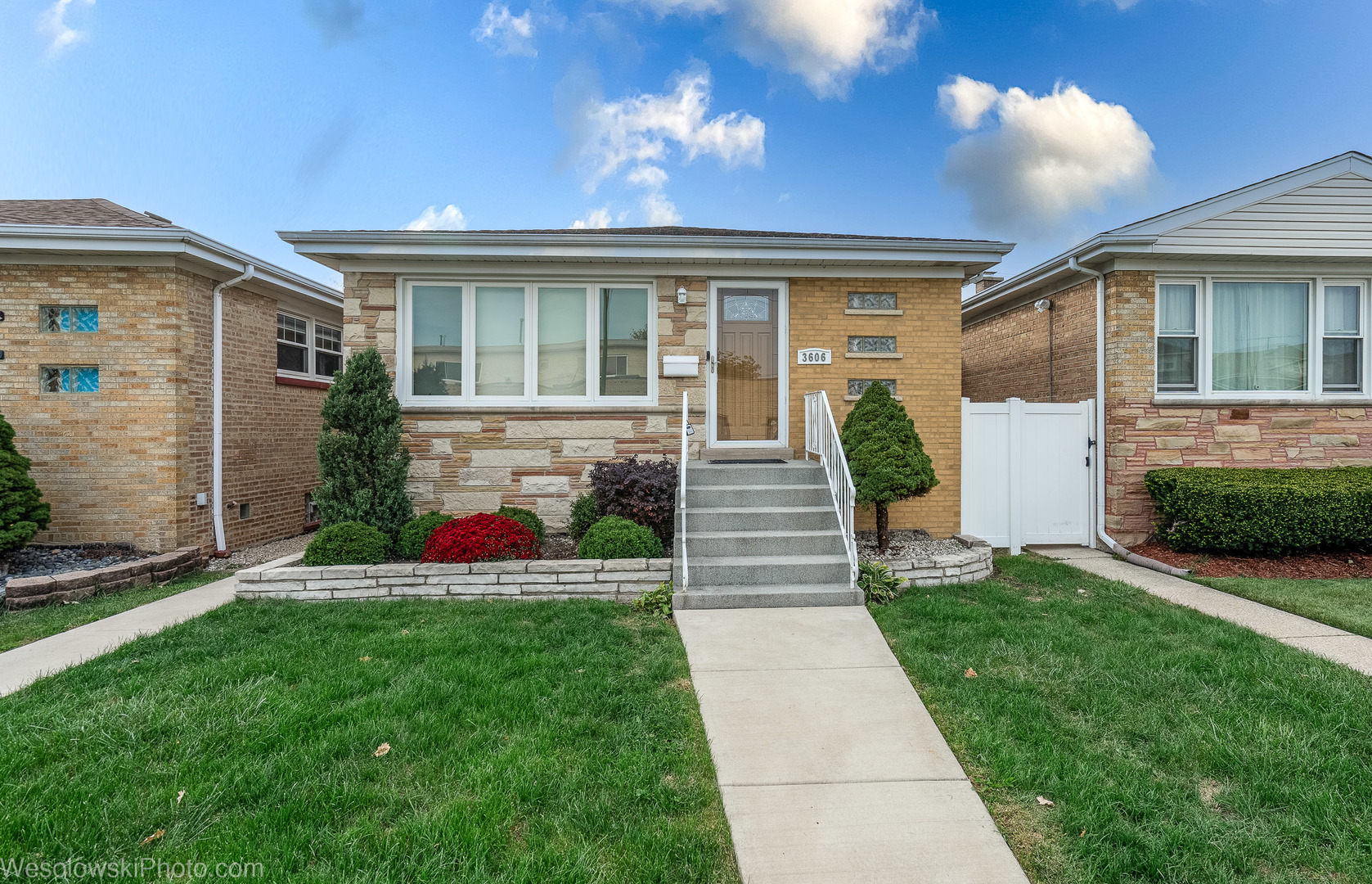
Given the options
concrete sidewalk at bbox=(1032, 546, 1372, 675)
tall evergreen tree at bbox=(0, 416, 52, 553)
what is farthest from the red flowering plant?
concrete sidewalk at bbox=(1032, 546, 1372, 675)

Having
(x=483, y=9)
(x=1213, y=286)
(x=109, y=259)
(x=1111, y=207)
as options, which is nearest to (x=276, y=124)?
(x=483, y=9)

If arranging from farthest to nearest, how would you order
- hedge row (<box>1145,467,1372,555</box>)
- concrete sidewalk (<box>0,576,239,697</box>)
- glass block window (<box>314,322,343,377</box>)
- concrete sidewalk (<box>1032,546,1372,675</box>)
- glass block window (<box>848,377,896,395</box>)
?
glass block window (<box>314,322,343,377</box>) → glass block window (<box>848,377,896,395</box>) → hedge row (<box>1145,467,1372,555</box>) → concrete sidewalk (<box>1032,546,1372,675</box>) → concrete sidewalk (<box>0,576,239,697</box>)

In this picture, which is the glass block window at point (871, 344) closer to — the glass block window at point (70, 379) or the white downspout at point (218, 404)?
the white downspout at point (218, 404)

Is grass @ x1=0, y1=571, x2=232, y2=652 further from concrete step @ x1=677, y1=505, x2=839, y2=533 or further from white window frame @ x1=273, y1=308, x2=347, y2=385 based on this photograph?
concrete step @ x1=677, y1=505, x2=839, y2=533

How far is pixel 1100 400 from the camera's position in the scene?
7.66 meters

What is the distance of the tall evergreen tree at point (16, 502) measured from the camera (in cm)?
581

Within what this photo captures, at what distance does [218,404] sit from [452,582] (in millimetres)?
4509

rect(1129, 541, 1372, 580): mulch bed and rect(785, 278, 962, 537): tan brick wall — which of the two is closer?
rect(1129, 541, 1372, 580): mulch bed

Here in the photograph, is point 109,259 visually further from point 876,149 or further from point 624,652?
point 876,149

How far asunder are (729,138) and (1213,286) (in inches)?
537

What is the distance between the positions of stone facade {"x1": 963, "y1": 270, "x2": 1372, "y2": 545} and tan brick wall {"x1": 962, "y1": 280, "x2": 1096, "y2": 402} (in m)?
0.11

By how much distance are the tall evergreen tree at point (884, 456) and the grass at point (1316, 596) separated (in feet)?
9.29

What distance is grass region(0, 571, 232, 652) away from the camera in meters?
4.58

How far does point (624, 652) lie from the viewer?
4121 mm
